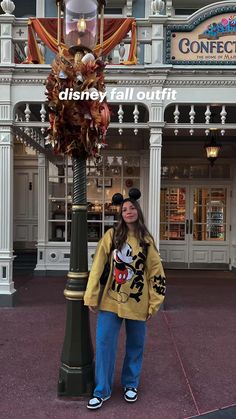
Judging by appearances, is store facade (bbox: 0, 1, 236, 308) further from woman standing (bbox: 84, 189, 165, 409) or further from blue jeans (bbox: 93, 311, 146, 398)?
blue jeans (bbox: 93, 311, 146, 398)

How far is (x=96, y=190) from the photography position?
31.2ft

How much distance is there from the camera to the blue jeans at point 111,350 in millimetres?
3281

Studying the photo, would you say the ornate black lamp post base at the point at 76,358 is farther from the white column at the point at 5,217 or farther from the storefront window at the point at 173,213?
the storefront window at the point at 173,213

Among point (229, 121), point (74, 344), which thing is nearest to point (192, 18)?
point (229, 121)

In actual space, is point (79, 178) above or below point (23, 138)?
below

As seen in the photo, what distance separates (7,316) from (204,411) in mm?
3519

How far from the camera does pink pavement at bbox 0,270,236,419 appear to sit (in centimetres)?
336

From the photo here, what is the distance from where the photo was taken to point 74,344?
135 inches

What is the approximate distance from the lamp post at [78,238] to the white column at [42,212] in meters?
5.99

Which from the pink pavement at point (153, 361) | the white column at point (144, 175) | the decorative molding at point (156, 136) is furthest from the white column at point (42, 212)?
the decorative molding at point (156, 136)

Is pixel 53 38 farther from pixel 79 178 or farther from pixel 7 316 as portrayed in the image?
pixel 7 316

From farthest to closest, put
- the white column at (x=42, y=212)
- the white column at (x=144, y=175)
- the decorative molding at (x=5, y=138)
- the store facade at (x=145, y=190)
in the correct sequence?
the white column at (x=144, y=175) → the white column at (x=42, y=212) → the store facade at (x=145, y=190) → the decorative molding at (x=5, y=138)

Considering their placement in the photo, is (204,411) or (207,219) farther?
(207,219)

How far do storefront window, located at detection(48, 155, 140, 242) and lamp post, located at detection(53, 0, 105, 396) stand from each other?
19.6ft
